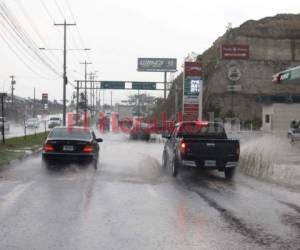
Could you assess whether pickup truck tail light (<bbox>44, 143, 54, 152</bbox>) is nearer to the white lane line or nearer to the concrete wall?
the white lane line

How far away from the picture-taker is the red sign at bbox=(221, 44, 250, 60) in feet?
243

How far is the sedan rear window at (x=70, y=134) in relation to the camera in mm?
19002

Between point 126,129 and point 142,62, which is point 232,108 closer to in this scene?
point 126,129

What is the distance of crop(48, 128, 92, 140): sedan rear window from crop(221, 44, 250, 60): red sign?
184 feet

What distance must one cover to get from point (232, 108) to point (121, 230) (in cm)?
6635

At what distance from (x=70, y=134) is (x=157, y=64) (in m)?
79.0

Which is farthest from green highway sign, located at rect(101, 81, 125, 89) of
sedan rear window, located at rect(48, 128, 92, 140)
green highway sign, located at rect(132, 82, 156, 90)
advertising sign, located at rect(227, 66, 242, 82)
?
sedan rear window, located at rect(48, 128, 92, 140)

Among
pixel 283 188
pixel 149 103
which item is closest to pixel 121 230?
→ pixel 283 188

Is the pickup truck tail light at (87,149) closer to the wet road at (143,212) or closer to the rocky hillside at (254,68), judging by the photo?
the wet road at (143,212)

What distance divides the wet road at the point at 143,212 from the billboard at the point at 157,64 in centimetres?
8044

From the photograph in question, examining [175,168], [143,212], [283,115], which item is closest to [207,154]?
[175,168]

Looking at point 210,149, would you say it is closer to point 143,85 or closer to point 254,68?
point 254,68

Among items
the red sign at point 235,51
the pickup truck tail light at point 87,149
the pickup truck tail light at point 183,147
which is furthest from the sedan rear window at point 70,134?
the red sign at point 235,51

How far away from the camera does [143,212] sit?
408 inches
